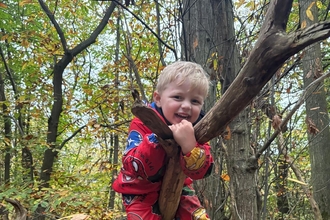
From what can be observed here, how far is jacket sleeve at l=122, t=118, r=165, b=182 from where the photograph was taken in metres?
1.32

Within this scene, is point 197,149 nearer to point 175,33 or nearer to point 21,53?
point 175,33

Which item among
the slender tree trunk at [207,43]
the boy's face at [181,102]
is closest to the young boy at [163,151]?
the boy's face at [181,102]

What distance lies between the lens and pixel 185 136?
119 centimetres

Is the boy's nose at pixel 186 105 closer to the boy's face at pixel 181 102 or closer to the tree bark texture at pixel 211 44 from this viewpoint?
the boy's face at pixel 181 102

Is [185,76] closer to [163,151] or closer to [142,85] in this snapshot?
[163,151]

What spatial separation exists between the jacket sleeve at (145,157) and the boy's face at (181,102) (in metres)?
0.14

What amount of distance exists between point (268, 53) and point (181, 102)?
21.5 inches

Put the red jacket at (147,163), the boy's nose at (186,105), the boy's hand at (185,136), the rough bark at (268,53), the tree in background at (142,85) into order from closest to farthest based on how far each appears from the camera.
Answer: the rough bark at (268,53), the boy's hand at (185,136), the red jacket at (147,163), the boy's nose at (186,105), the tree in background at (142,85)

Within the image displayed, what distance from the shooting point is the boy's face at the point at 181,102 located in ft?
4.64

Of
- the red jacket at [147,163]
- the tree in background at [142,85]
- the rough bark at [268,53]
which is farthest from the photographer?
the tree in background at [142,85]

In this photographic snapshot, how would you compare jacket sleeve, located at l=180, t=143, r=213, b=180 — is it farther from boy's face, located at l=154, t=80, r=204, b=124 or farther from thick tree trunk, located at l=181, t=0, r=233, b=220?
thick tree trunk, located at l=181, t=0, r=233, b=220

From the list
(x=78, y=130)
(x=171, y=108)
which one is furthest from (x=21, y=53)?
(x=171, y=108)

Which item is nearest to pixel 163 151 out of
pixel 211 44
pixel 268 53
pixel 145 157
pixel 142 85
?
pixel 145 157

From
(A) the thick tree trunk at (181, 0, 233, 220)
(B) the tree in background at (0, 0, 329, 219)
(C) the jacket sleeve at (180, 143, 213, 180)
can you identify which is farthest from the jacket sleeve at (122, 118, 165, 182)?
(A) the thick tree trunk at (181, 0, 233, 220)
